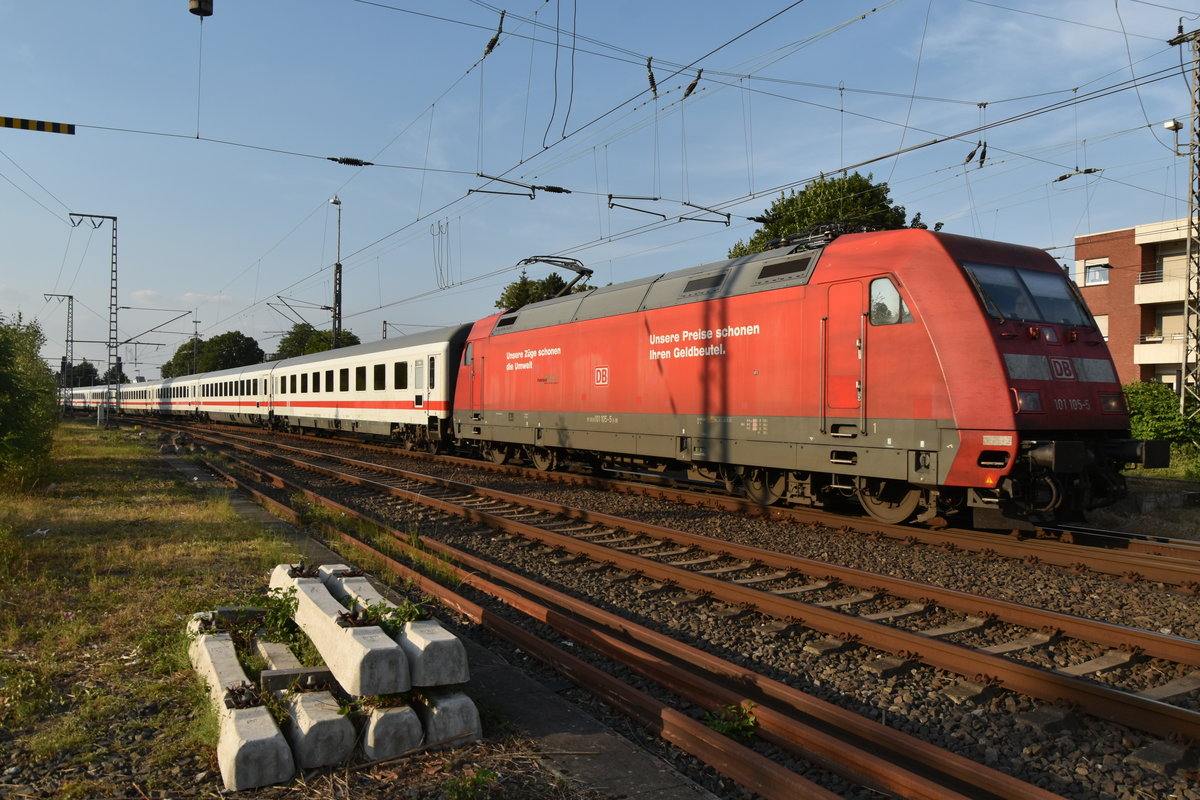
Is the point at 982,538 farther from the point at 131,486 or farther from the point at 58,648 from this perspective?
Result: the point at 131,486

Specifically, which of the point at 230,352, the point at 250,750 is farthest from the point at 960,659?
A: the point at 230,352

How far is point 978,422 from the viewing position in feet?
26.1

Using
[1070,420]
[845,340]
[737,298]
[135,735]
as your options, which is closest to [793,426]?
[845,340]

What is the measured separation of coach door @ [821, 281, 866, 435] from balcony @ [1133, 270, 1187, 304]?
3261 cm

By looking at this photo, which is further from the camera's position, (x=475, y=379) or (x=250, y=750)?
(x=475, y=379)

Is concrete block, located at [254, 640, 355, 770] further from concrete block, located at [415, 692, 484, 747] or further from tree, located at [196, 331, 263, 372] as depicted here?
tree, located at [196, 331, 263, 372]

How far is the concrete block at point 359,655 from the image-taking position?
3721mm

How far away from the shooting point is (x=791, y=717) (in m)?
4.09

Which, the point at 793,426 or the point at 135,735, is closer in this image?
the point at 135,735

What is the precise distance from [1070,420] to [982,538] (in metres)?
1.63

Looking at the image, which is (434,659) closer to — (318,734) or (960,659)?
(318,734)

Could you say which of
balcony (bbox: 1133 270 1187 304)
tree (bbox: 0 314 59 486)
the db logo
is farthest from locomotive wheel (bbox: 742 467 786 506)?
balcony (bbox: 1133 270 1187 304)

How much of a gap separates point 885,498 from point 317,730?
792 centimetres

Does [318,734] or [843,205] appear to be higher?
[843,205]
